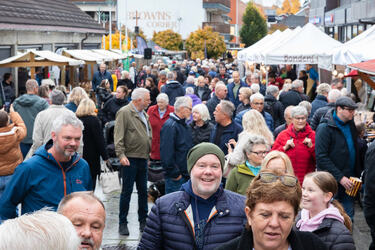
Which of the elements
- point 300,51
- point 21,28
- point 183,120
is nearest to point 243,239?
point 183,120

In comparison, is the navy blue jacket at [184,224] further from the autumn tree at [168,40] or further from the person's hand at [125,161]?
the autumn tree at [168,40]

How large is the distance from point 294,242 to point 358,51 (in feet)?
32.0

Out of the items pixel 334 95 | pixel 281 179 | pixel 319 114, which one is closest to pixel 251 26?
pixel 334 95

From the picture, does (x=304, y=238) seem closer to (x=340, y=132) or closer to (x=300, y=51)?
(x=340, y=132)

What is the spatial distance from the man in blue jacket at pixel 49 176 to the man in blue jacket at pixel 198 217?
100 centimetres

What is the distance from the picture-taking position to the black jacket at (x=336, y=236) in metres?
4.23

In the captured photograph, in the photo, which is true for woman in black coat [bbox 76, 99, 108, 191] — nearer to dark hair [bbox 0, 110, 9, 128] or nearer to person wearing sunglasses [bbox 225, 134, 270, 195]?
dark hair [bbox 0, 110, 9, 128]

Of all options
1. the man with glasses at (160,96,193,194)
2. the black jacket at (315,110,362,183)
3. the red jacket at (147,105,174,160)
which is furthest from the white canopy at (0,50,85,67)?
the black jacket at (315,110,362,183)

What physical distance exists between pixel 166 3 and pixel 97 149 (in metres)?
94.2

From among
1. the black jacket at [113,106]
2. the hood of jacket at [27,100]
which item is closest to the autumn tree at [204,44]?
the black jacket at [113,106]

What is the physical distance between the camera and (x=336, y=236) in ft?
14.0

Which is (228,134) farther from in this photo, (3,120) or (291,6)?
(291,6)

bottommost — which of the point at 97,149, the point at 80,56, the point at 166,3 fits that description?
the point at 97,149

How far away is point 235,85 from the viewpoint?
1554 cm
